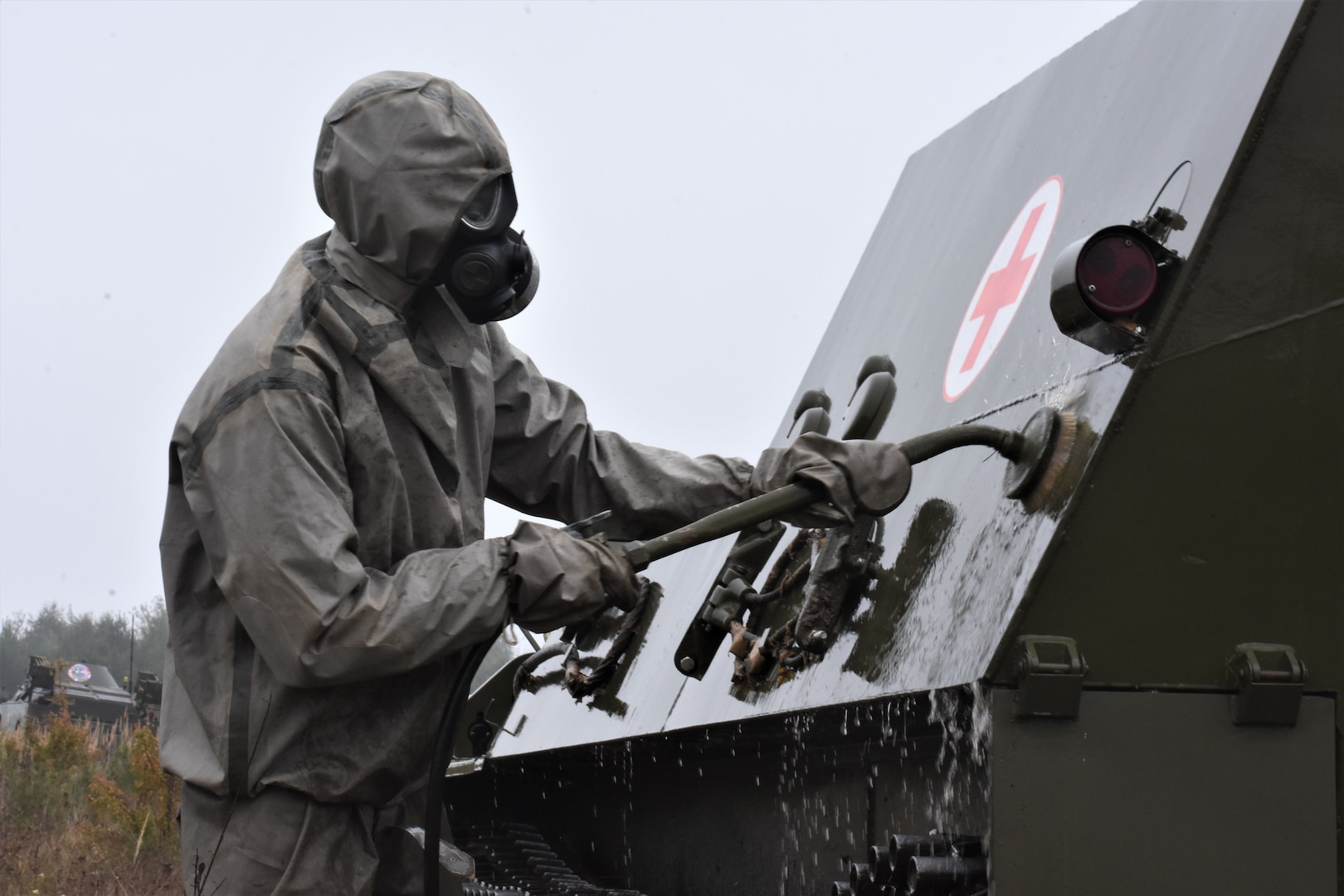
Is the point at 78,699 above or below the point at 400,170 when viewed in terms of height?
below

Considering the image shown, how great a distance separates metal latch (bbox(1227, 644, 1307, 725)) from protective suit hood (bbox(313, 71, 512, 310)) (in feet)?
5.18

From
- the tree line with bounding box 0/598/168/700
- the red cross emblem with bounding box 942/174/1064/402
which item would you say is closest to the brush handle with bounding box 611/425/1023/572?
the red cross emblem with bounding box 942/174/1064/402

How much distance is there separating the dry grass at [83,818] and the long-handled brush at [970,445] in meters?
4.51

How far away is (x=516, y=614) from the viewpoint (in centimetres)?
281

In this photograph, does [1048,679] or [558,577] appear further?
[558,577]

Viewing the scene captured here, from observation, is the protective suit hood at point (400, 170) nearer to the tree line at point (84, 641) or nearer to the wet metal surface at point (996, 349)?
the wet metal surface at point (996, 349)

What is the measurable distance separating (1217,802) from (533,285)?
170 centimetres

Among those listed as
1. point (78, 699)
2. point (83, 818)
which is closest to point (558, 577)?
point (83, 818)

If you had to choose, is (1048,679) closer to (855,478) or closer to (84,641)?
(855,478)

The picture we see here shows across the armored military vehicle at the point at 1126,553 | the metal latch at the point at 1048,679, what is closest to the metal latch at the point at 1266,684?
the armored military vehicle at the point at 1126,553

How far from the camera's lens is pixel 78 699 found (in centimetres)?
2117

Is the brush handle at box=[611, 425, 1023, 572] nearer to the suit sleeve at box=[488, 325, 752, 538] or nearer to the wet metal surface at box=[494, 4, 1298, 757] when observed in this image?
the wet metal surface at box=[494, 4, 1298, 757]

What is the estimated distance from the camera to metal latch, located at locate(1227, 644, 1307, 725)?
85.4 inches

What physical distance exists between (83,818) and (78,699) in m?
11.2
